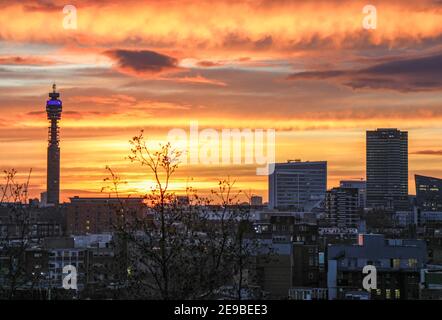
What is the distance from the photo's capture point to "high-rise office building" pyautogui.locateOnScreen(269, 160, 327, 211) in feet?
312

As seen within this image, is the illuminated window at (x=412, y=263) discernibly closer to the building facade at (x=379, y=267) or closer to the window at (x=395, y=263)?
the building facade at (x=379, y=267)

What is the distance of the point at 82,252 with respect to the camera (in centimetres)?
4422

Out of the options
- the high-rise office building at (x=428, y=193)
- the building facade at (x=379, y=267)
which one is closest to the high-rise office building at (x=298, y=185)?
the high-rise office building at (x=428, y=193)

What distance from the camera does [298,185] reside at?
4161 inches

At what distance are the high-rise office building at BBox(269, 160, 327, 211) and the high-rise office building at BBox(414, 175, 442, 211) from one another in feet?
33.4

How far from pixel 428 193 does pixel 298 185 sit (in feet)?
46.2

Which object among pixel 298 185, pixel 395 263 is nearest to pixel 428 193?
pixel 298 185

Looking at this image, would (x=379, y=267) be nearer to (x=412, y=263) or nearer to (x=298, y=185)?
(x=412, y=263)

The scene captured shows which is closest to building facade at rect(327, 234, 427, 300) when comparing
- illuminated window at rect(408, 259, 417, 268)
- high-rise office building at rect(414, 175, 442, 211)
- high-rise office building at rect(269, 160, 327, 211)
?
illuminated window at rect(408, 259, 417, 268)

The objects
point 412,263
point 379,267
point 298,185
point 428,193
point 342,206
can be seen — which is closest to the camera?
point 379,267

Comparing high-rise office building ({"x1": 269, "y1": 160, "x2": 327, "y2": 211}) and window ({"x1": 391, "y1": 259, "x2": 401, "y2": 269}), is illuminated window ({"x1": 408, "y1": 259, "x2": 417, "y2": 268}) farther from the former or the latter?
high-rise office building ({"x1": 269, "y1": 160, "x2": 327, "y2": 211})

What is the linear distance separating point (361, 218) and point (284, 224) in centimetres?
3777
